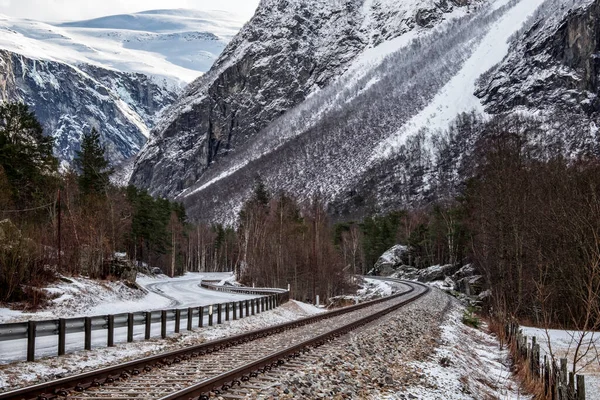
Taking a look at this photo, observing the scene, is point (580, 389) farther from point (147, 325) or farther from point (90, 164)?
point (90, 164)

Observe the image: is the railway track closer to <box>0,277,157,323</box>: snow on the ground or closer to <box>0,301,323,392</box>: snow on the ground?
<box>0,301,323,392</box>: snow on the ground

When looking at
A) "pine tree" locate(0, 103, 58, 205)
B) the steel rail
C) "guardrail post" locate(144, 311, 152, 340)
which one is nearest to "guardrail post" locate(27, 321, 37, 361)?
the steel rail

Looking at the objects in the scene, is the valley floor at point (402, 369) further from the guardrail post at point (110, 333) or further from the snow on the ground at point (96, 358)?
the guardrail post at point (110, 333)

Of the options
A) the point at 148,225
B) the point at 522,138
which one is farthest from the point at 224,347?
the point at 148,225

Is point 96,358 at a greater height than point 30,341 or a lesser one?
lesser

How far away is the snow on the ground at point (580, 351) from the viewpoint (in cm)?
1159

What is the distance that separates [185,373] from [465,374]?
7313 mm

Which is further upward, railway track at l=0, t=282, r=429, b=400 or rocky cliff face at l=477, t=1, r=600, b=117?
rocky cliff face at l=477, t=1, r=600, b=117

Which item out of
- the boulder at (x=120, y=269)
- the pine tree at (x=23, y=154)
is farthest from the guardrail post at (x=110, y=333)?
the pine tree at (x=23, y=154)

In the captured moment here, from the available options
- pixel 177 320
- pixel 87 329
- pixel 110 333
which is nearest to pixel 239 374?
pixel 87 329

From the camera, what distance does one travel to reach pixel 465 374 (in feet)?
48.4

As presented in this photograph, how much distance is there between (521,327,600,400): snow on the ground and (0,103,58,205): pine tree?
130 ft

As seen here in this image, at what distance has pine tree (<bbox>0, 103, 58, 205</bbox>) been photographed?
153 feet

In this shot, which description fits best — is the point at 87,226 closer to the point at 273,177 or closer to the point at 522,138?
the point at 522,138
